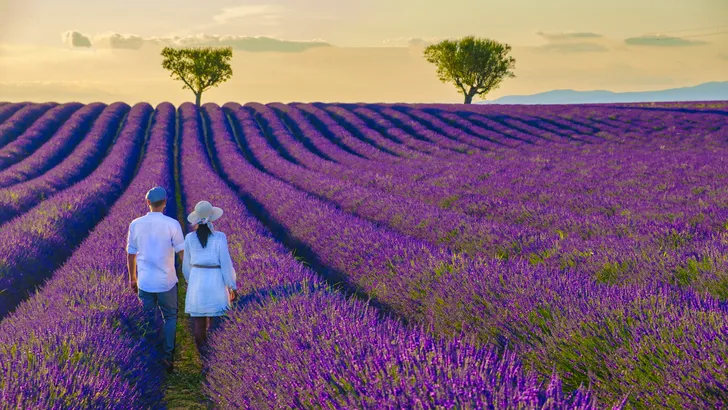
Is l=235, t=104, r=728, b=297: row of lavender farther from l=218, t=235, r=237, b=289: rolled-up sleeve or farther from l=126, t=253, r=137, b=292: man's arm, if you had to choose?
l=126, t=253, r=137, b=292: man's arm

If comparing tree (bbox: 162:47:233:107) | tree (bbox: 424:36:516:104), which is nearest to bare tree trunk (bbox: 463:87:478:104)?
tree (bbox: 424:36:516:104)

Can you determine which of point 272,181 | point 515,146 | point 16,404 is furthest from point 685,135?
point 16,404

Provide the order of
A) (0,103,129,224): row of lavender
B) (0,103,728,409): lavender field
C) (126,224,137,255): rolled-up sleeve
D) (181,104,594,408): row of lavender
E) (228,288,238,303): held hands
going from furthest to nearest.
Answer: (0,103,129,224): row of lavender
(126,224,137,255): rolled-up sleeve
(228,288,238,303): held hands
(0,103,728,409): lavender field
(181,104,594,408): row of lavender

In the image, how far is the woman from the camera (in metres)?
4.43

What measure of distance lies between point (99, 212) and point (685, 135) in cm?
2317

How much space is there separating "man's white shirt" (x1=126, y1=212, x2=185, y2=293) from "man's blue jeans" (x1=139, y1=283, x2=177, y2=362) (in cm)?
7

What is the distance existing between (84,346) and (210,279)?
1.23m

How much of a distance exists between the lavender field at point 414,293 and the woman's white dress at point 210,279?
0.31 metres

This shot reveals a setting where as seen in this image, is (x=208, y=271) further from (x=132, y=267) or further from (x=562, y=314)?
(x=562, y=314)

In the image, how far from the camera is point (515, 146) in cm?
2173

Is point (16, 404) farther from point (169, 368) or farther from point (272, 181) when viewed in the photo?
point (272, 181)

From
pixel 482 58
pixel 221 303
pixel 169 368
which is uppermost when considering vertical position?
pixel 482 58

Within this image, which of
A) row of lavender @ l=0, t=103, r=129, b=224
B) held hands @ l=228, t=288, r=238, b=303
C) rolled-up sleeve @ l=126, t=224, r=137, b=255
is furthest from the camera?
row of lavender @ l=0, t=103, r=129, b=224

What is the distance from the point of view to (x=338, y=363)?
2.53 meters
